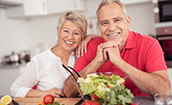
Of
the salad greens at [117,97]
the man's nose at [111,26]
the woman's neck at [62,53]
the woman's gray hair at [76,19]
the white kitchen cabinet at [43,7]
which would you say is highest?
the white kitchen cabinet at [43,7]

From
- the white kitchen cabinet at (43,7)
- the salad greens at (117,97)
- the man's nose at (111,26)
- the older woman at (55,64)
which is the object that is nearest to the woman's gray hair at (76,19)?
the older woman at (55,64)

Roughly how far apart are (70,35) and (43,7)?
Result: 2.15 metres

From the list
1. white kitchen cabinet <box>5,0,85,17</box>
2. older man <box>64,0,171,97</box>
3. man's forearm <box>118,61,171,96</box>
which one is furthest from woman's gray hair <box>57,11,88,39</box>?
white kitchen cabinet <box>5,0,85,17</box>

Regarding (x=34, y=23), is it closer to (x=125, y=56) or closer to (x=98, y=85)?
(x=125, y=56)

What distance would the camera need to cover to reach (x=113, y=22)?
1483 mm

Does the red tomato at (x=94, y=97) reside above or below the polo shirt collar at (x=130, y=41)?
below

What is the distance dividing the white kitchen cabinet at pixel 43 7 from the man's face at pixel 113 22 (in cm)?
198

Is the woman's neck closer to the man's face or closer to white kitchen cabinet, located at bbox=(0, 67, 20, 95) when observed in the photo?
the man's face

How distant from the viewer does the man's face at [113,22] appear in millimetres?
1475

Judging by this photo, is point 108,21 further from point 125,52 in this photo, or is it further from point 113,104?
point 113,104

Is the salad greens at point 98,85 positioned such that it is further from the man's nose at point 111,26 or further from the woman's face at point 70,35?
the woman's face at point 70,35

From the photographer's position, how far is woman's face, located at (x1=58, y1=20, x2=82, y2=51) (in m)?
1.68

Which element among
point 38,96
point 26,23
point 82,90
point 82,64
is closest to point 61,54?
point 82,64

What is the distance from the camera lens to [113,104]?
87 centimetres
